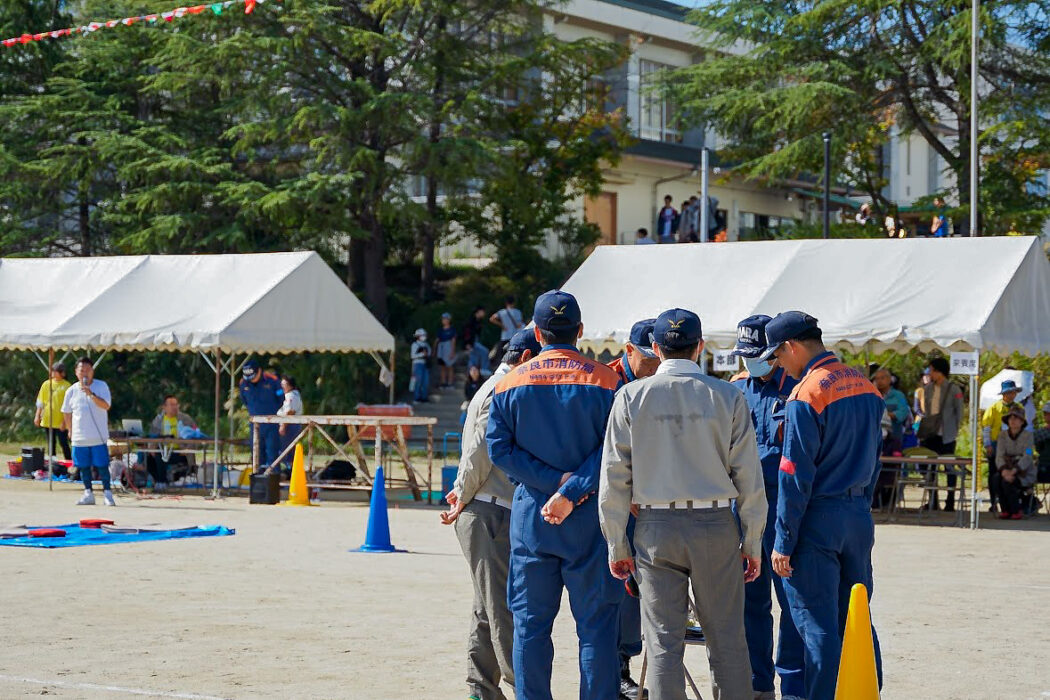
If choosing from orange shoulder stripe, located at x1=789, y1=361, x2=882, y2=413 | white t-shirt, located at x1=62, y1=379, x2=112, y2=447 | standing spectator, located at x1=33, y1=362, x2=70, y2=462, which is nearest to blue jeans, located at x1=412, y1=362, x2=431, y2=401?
standing spectator, located at x1=33, y1=362, x2=70, y2=462

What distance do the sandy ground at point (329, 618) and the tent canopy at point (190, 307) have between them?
13.0ft

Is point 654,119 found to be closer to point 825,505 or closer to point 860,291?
point 860,291

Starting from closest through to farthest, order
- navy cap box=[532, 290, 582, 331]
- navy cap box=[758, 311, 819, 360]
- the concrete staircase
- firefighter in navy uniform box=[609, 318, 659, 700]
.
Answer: navy cap box=[532, 290, 582, 331] < navy cap box=[758, 311, 819, 360] < firefighter in navy uniform box=[609, 318, 659, 700] < the concrete staircase

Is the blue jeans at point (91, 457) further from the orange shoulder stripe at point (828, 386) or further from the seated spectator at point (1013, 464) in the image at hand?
the orange shoulder stripe at point (828, 386)

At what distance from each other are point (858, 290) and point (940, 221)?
15429mm

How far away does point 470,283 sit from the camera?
38.9 m

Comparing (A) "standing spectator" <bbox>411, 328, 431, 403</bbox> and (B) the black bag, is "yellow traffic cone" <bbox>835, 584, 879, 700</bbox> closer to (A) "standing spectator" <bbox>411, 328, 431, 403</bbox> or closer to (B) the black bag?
(B) the black bag

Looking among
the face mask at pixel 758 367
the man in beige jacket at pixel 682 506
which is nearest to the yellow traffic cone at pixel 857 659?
the man in beige jacket at pixel 682 506

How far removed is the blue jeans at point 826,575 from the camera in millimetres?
6797

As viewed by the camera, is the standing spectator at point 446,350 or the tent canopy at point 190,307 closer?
the tent canopy at point 190,307

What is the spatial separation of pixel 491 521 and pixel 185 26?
99.7 feet

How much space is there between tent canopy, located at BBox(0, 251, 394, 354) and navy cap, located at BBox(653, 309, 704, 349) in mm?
14036

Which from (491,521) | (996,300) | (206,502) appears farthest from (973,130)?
Result: (491,521)

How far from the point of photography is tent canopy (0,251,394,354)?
2033 centimetres
